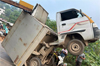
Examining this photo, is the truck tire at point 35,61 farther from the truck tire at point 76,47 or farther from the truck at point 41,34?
the truck tire at point 76,47

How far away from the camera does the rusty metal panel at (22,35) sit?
3.99 metres

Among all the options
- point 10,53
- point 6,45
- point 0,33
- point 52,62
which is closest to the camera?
point 10,53

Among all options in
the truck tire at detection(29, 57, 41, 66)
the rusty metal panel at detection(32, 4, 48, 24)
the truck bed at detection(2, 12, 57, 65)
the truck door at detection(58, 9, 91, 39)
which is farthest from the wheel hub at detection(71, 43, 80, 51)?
the rusty metal panel at detection(32, 4, 48, 24)

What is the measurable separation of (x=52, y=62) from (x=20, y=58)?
2563 mm

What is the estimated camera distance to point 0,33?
36.8 ft

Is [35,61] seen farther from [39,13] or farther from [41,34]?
[39,13]

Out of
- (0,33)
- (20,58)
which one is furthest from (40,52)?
(0,33)

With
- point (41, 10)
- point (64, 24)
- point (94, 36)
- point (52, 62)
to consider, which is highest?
point (41, 10)

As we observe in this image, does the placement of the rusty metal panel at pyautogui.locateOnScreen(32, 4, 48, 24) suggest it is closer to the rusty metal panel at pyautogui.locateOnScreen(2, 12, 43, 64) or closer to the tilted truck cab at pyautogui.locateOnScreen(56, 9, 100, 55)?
the rusty metal panel at pyautogui.locateOnScreen(2, 12, 43, 64)

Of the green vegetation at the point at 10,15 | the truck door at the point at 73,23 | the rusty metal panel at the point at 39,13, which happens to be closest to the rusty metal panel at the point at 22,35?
the rusty metal panel at the point at 39,13

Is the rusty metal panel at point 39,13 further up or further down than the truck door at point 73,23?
further up

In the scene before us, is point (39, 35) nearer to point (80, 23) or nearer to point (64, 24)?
point (64, 24)

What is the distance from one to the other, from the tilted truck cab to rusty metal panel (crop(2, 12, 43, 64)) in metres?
1.11

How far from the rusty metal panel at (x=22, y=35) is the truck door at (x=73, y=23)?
1.09m
